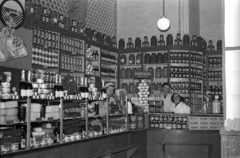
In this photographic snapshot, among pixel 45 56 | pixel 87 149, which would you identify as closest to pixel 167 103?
pixel 45 56

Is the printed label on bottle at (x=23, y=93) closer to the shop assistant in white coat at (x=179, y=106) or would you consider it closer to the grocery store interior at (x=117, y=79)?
the grocery store interior at (x=117, y=79)

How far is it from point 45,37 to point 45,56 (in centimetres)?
38

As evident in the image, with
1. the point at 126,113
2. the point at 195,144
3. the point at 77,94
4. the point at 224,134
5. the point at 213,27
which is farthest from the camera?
the point at 213,27

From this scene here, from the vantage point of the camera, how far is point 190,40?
36.6ft

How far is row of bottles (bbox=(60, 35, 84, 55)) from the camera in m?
7.46

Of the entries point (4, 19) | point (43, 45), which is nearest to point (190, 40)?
point (43, 45)

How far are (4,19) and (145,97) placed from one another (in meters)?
4.17

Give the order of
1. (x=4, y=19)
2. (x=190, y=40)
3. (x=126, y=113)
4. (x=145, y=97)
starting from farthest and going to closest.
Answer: (x=190, y=40), (x=145, y=97), (x=126, y=113), (x=4, y=19)

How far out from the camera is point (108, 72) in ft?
33.3

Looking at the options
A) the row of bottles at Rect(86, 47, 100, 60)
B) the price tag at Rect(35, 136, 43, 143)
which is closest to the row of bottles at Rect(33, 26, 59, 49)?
the row of bottles at Rect(86, 47, 100, 60)

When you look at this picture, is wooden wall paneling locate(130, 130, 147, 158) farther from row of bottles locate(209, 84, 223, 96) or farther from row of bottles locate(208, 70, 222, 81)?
row of bottles locate(208, 70, 222, 81)

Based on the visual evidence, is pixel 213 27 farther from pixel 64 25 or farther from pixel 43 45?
pixel 43 45

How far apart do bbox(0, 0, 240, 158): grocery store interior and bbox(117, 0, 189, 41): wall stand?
0.03m

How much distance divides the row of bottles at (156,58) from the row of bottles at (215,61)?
162 centimetres
